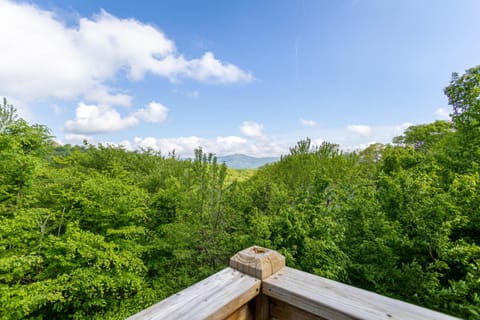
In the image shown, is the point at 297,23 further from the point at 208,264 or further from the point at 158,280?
the point at 158,280

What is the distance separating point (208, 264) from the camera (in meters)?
3.71

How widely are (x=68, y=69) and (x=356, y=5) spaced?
8621 mm

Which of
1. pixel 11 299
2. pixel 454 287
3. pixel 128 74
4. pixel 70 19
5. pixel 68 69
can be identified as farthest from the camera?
pixel 128 74

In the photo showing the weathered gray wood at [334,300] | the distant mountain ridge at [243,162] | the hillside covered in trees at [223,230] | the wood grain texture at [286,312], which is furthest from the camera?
the distant mountain ridge at [243,162]

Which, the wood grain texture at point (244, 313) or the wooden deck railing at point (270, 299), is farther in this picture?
the wood grain texture at point (244, 313)

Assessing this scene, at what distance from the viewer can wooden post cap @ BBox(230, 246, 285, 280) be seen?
73 cm

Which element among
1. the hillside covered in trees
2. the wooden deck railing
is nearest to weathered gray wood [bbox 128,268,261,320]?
the wooden deck railing

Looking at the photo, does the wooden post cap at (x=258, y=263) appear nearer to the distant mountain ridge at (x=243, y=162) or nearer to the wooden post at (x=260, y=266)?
the wooden post at (x=260, y=266)

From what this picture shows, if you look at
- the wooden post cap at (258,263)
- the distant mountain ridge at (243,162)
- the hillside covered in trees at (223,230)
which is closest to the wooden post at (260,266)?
the wooden post cap at (258,263)

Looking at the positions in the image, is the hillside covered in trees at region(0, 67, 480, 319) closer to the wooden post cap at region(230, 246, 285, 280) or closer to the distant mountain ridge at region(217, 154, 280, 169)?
the distant mountain ridge at region(217, 154, 280, 169)

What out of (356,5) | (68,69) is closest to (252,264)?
(356,5)

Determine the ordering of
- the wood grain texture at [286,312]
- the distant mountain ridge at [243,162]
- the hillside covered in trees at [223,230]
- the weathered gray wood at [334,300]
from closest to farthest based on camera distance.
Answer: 1. the weathered gray wood at [334,300]
2. the wood grain texture at [286,312]
3. the hillside covered in trees at [223,230]
4. the distant mountain ridge at [243,162]

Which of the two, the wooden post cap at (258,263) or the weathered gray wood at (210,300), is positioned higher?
the wooden post cap at (258,263)

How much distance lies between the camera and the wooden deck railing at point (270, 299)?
1.81 feet
